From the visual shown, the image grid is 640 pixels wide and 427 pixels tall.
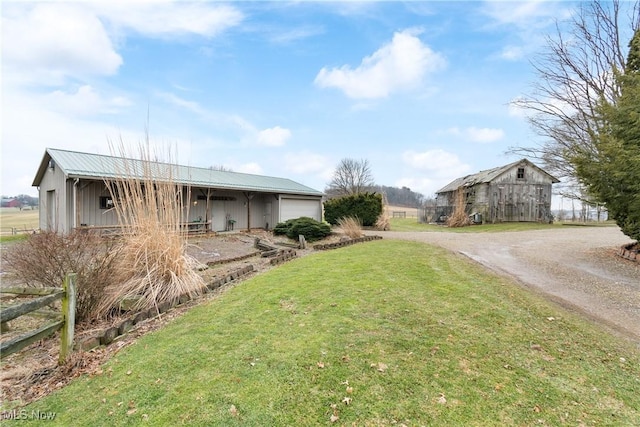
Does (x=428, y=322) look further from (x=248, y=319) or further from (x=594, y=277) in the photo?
(x=594, y=277)

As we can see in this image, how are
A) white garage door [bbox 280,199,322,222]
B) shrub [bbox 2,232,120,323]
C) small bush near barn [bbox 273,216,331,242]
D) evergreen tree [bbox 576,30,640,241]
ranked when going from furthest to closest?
1. white garage door [bbox 280,199,322,222]
2. small bush near barn [bbox 273,216,331,242]
3. evergreen tree [bbox 576,30,640,241]
4. shrub [bbox 2,232,120,323]

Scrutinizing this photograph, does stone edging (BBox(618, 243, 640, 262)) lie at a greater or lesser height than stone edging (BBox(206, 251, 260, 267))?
greater

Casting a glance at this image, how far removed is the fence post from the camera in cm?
295

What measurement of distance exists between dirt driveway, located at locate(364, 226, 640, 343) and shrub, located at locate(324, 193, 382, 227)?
816 cm

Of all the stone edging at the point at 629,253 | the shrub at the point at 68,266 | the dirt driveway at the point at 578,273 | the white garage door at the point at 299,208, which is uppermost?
the white garage door at the point at 299,208

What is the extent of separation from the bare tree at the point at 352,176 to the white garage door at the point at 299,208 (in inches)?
860

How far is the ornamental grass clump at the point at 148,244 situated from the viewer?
4.30 metres

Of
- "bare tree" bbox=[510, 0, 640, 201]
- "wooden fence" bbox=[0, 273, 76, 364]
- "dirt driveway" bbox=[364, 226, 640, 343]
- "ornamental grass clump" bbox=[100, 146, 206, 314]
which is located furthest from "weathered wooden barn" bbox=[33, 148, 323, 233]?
"bare tree" bbox=[510, 0, 640, 201]

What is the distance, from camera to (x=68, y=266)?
404cm

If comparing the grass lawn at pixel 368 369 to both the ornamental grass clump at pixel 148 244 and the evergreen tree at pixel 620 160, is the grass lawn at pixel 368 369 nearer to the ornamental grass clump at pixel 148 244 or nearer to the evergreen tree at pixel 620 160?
the ornamental grass clump at pixel 148 244

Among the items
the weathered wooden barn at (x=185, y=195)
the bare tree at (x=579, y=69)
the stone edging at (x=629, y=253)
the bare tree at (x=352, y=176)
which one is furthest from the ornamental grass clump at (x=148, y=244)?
the bare tree at (x=352, y=176)

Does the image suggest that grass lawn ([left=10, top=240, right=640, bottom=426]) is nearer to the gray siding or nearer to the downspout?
the downspout

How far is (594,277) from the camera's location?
19.5ft

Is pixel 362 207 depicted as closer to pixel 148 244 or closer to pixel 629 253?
pixel 629 253
